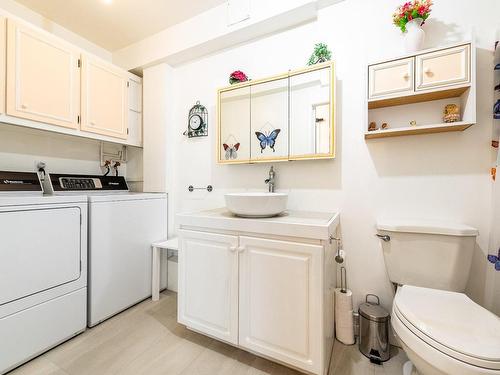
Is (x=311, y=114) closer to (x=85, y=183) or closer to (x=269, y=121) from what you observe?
(x=269, y=121)

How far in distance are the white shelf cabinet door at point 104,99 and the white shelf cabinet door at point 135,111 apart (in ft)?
0.22

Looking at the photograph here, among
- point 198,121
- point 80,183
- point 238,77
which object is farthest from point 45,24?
point 238,77

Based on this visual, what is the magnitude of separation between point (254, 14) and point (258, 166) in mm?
1185

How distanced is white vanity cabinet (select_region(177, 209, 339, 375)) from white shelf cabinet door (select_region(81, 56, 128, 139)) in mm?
1332

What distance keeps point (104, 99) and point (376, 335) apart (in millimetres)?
2833

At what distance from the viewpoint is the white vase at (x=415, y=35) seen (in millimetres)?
1279

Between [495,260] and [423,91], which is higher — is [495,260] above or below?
below

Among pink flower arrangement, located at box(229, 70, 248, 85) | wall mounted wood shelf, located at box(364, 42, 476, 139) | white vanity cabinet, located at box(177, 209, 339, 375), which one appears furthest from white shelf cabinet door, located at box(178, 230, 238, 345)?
pink flower arrangement, located at box(229, 70, 248, 85)

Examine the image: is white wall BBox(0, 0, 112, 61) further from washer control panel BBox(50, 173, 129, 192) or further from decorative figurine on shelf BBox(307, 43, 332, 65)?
decorative figurine on shelf BBox(307, 43, 332, 65)

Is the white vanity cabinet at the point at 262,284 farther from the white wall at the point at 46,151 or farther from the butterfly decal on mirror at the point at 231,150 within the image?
the white wall at the point at 46,151

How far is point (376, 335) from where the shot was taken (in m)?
1.34

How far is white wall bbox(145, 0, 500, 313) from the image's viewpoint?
1.26 meters

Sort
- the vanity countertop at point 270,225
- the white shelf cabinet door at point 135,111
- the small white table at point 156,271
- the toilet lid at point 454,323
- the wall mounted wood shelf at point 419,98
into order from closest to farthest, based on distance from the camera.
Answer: the toilet lid at point 454,323, the vanity countertop at point 270,225, the wall mounted wood shelf at point 419,98, the small white table at point 156,271, the white shelf cabinet door at point 135,111

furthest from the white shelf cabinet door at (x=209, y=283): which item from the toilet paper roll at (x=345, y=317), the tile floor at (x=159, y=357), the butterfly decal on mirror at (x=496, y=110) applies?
the butterfly decal on mirror at (x=496, y=110)
